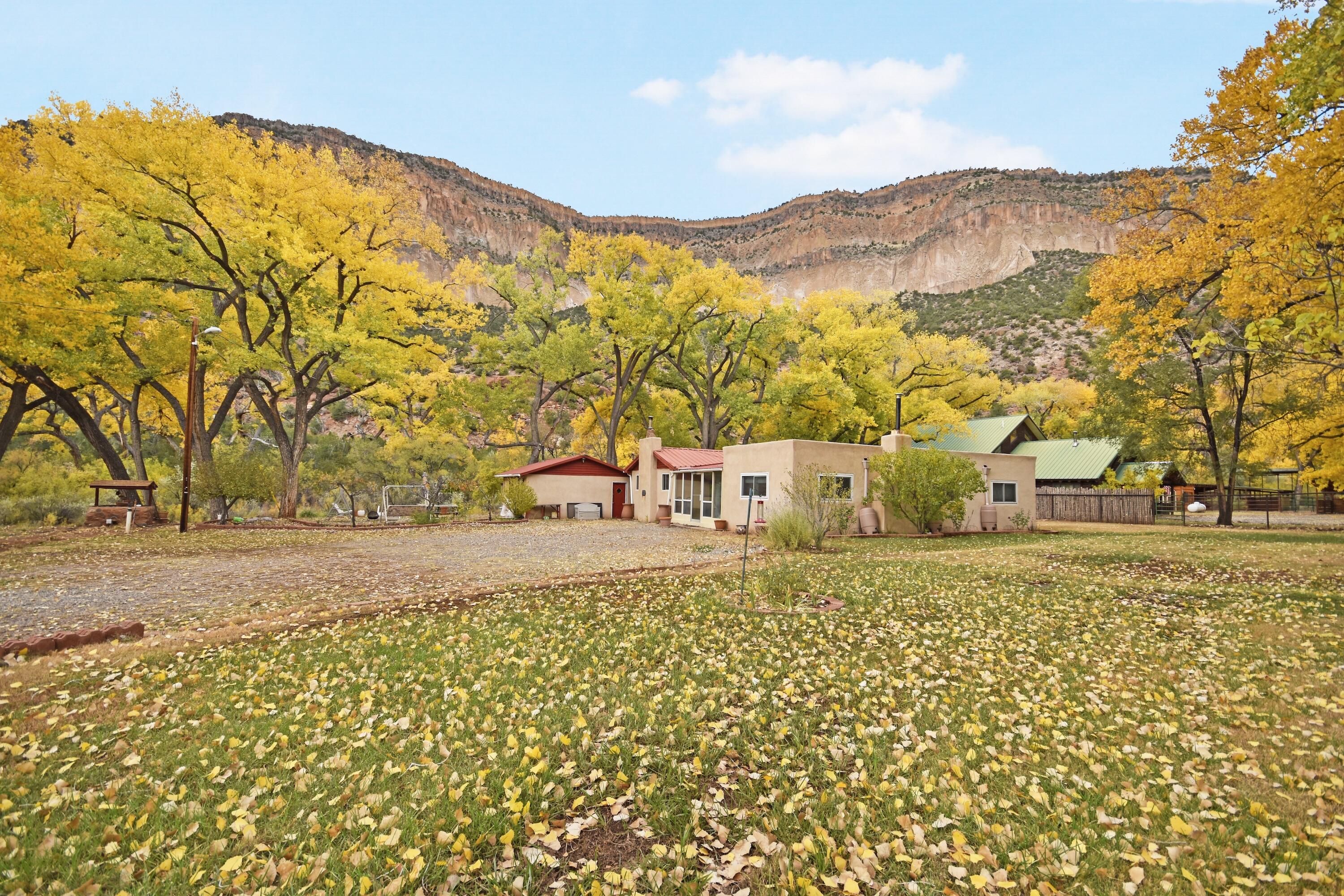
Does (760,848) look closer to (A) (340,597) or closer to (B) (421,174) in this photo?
(A) (340,597)

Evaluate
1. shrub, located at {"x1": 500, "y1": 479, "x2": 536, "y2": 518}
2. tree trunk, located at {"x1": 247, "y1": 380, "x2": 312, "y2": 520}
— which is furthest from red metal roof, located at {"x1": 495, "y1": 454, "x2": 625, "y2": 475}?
tree trunk, located at {"x1": 247, "y1": 380, "x2": 312, "y2": 520}

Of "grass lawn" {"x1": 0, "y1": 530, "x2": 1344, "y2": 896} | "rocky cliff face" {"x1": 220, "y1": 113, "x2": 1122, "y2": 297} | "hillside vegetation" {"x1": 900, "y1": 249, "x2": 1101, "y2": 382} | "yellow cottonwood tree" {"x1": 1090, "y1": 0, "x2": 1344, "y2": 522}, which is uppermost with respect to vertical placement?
"rocky cliff face" {"x1": 220, "y1": 113, "x2": 1122, "y2": 297}

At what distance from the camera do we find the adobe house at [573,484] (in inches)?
1166

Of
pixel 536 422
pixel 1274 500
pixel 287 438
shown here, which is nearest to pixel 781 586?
pixel 287 438

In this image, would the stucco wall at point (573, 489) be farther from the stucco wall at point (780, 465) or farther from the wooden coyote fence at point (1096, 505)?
the wooden coyote fence at point (1096, 505)

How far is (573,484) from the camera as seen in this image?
30.4 meters

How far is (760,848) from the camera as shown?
306 centimetres

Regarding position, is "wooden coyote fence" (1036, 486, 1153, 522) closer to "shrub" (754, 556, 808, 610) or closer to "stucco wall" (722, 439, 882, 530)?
"stucco wall" (722, 439, 882, 530)

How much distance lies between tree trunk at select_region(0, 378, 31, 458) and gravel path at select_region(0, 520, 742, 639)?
6.63 metres

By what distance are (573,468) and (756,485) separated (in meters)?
12.4

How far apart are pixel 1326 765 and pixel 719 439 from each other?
122ft

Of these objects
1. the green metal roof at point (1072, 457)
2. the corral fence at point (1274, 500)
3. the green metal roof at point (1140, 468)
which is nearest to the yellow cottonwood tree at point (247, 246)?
the green metal roof at point (1072, 457)

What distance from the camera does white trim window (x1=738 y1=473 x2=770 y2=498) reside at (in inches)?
808

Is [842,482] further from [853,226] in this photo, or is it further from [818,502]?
[853,226]
